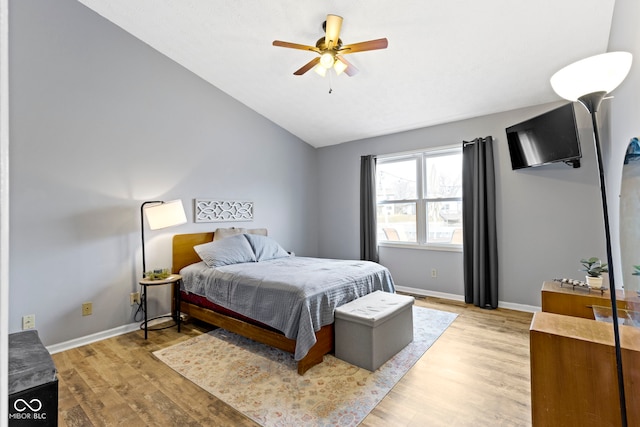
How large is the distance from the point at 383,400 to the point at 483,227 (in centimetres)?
269

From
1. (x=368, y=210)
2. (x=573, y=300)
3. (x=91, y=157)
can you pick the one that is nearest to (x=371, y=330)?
(x=573, y=300)

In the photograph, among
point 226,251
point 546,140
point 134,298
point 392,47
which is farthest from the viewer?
point 226,251

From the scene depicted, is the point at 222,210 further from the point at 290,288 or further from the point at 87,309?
the point at 290,288

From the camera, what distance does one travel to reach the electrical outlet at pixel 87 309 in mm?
2839

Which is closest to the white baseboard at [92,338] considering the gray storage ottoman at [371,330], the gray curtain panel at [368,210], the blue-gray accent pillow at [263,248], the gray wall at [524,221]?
the blue-gray accent pillow at [263,248]

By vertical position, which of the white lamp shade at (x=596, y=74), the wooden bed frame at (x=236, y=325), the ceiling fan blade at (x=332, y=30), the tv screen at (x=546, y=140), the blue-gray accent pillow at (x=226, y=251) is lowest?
the wooden bed frame at (x=236, y=325)

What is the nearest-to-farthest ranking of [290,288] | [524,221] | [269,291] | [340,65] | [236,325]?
[290,288] → [269,291] → [340,65] → [236,325] → [524,221]

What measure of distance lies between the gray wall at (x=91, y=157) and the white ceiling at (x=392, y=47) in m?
0.37

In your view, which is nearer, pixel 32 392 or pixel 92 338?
pixel 32 392

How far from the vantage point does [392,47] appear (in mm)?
2896

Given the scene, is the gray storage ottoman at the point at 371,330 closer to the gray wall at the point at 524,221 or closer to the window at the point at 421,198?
the gray wall at the point at 524,221

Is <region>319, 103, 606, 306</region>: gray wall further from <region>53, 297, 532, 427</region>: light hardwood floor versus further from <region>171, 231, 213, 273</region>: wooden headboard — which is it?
<region>171, 231, 213, 273</region>: wooden headboard

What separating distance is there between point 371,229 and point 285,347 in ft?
9.35

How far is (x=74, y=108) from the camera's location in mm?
2801
